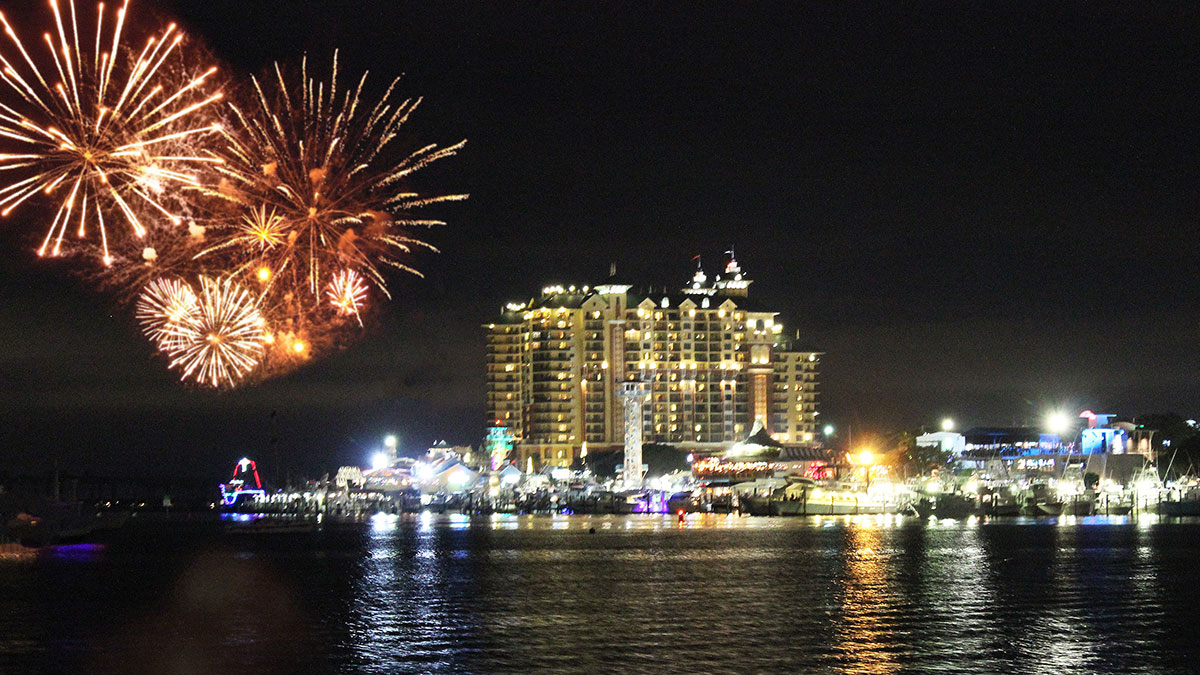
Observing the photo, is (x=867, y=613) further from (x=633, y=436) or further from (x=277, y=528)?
(x=633, y=436)

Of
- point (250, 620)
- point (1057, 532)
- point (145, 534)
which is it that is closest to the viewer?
point (250, 620)

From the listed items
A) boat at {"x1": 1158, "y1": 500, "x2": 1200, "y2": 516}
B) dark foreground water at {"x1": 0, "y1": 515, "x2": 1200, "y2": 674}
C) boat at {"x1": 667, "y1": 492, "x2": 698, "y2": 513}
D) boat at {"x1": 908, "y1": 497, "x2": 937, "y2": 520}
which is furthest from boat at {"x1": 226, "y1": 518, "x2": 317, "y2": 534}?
boat at {"x1": 1158, "y1": 500, "x2": 1200, "y2": 516}

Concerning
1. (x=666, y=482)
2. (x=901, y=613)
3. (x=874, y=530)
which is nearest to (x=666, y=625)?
(x=901, y=613)

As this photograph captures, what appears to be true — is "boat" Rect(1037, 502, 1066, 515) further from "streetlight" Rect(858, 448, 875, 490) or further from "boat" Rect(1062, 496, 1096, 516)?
"streetlight" Rect(858, 448, 875, 490)

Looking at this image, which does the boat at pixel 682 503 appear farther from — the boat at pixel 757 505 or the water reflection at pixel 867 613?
the water reflection at pixel 867 613

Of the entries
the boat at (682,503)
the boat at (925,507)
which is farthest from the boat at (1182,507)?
the boat at (682,503)

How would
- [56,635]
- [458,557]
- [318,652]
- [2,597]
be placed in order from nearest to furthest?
[318,652]
[56,635]
[2,597]
[458,557]

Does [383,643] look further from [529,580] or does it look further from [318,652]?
[529,580]
